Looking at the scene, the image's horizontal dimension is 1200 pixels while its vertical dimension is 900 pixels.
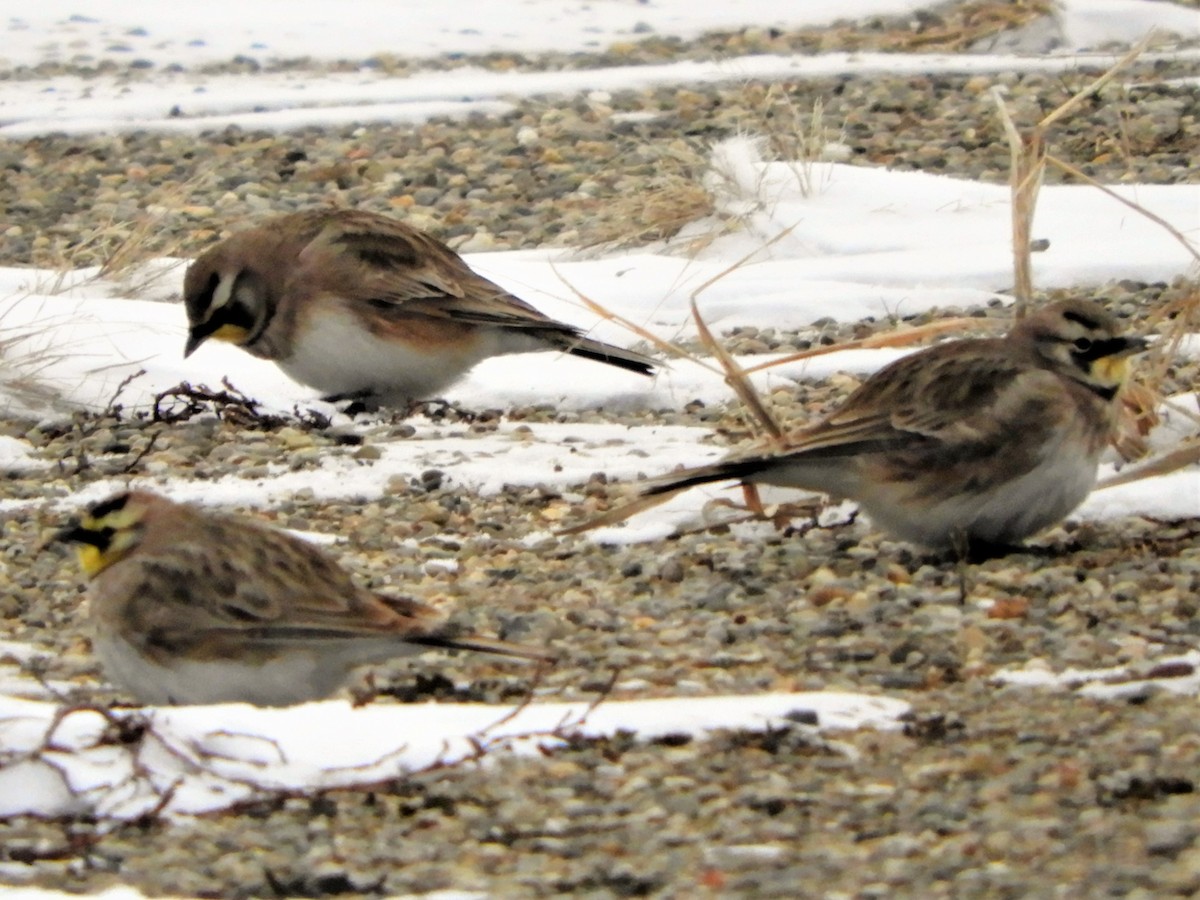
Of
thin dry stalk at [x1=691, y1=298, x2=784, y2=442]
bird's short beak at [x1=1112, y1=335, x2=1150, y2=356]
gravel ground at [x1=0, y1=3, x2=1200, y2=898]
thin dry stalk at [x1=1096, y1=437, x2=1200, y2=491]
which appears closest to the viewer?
gravel ground at [x1=0, y1=3, x2=1200, y2=898]

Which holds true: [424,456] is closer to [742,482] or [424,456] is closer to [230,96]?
[742,482]

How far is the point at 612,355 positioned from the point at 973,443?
2.46 metres

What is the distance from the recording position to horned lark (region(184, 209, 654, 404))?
8008mm

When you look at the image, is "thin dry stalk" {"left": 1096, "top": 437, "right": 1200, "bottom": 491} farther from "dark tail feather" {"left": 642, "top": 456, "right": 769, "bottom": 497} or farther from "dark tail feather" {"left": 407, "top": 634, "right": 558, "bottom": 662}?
"dark tail feather" {"left": 407, "top": 634, "right": 558, "bottom": 662}

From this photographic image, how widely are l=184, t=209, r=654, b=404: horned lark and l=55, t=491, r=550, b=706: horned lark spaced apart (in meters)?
3.03

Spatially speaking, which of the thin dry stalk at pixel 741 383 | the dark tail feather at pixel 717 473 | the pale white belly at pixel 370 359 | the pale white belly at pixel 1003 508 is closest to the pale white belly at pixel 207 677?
the dark tail feather at pixel 717 473

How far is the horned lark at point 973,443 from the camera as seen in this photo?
18.8 feet

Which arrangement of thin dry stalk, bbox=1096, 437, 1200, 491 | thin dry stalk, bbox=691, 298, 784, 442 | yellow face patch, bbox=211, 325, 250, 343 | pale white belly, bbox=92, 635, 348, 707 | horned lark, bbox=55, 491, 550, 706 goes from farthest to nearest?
yellow face patch, bbox=211, 325, 250, 343 < thin dry stalk, bbox=691, 298, 784, 442 < thin dry stalk, bbox=1096, 437, 1200, 491 < pale white belly, bbox=92, 635, 348, 707 < horned lark, bbox=55, 491, 550, 706

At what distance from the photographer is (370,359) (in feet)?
26.5

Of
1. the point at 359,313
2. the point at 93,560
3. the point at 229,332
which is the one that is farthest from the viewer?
the point at 359,313

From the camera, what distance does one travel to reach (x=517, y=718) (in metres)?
4.44

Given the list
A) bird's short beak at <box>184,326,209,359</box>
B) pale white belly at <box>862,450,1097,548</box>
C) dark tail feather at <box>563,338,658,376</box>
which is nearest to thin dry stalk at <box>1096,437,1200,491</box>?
pale white belly at <box>862,450,1097,548</box>

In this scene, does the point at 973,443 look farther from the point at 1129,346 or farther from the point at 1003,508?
the point at 1129,346

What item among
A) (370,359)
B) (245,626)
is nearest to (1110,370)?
(245,626)
